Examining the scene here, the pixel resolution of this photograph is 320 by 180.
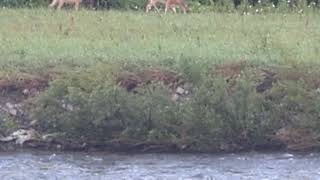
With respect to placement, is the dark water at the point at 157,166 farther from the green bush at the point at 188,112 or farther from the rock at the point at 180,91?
the rock at the point at 180,91

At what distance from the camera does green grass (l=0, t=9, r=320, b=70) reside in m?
16.9

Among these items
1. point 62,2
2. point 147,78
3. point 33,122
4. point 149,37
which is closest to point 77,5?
point 62,2

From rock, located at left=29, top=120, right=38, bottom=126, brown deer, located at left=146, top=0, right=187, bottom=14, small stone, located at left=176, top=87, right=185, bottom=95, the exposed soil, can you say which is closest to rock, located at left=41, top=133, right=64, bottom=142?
rock, located at left=29, top=120, right=38, bottom=126

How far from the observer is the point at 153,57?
16922 mm

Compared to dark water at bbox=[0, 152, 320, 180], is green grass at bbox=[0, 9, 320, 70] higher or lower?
higher

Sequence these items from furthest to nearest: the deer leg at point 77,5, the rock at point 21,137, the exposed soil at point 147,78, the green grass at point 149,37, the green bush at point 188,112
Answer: the deer leg at point 77,5 → the green grass at point 149,37 → the exposed soil at point 147,78 → the rock at point 21,137 → the green bush at point 188,112

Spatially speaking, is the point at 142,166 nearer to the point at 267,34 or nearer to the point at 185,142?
the point at 185,142

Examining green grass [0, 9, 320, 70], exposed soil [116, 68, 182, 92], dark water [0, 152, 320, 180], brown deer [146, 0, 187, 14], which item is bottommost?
dark water [0, 152, 320, 180]

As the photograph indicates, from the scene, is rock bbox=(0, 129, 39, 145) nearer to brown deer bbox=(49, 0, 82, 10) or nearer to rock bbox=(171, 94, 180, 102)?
rock bbox=(171, 94, 180, 102)

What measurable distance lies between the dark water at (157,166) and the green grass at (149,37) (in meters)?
1.67

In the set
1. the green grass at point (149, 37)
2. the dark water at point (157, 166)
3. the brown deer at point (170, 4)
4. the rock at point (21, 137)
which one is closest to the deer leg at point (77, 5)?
the green grass at point (149, 37)

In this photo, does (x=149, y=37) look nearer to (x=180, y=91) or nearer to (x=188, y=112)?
(x=180, y=91)

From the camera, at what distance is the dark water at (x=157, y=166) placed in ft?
45.7

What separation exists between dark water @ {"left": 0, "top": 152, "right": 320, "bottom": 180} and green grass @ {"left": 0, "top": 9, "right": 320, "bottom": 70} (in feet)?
5.47
